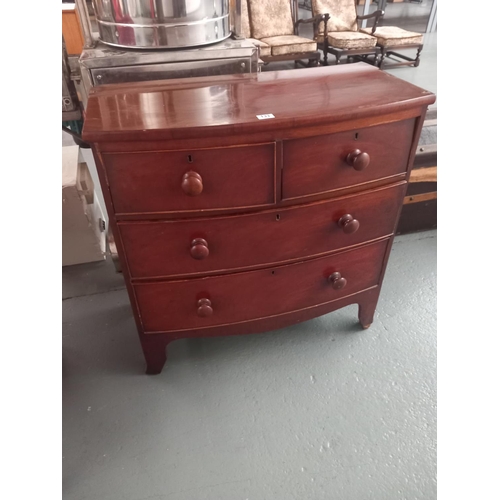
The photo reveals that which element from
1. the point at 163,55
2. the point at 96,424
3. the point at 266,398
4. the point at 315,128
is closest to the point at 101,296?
the point at 96,424

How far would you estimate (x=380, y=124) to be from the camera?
42.1 inches

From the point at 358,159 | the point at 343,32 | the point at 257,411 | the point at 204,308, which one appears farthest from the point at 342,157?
the point at 343,32

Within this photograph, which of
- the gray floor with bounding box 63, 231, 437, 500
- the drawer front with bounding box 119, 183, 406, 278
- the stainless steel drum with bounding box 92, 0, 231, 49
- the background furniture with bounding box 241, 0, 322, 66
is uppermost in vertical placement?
the stainless steel drum with bounding box 92, 0, 231, 49

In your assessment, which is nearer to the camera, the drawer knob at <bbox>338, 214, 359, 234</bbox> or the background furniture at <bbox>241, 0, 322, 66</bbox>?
the drawer knob at <bbox>338, 214, 359, 234</bbox>

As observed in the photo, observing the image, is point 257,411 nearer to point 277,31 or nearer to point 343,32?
point 277,31

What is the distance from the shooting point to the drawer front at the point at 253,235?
1.10 meters

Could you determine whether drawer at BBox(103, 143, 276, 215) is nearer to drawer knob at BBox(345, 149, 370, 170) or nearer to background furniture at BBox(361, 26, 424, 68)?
drawer knob at BBox(345, 149, 370, 170)

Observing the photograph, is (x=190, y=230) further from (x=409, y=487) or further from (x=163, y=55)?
(x=409, y=487)

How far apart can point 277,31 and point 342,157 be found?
12.9ft

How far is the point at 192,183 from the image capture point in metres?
0.97

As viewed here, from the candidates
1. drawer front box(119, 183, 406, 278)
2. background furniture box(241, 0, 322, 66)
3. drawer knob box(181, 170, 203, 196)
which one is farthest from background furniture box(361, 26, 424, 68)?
drawer knob box(181, 170, 203, 196)

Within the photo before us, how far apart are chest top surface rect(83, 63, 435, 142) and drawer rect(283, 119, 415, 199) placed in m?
0.06

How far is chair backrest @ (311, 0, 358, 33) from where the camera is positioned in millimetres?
4512

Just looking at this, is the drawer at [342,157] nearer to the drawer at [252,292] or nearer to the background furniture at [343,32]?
the drawer at [252,292]
